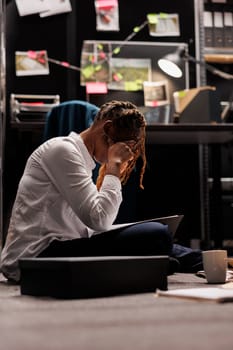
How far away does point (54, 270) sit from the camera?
1.42 meters

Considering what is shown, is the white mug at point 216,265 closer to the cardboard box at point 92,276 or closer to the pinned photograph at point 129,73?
the cardboard box at point 92,276

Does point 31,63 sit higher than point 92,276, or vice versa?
point 31,63

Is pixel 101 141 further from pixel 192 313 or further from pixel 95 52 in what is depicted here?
pixel 95 52

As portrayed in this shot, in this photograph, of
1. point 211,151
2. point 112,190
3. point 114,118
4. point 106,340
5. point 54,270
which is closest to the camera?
point 106,340

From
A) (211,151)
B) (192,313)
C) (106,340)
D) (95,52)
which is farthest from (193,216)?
(106,340)

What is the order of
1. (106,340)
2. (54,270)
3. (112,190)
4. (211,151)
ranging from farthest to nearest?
(211,151) → (112,190) → (54,270) → (106,340)

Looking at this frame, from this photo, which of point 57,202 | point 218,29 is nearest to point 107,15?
point 218,29

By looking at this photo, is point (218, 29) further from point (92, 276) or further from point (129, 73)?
point (92, 276)

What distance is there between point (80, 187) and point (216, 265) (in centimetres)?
45

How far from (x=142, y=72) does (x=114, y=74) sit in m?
0.18

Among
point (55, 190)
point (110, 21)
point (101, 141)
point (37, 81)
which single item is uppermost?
point (110, 21)

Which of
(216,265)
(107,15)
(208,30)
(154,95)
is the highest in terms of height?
(107,15)

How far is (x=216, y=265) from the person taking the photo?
71.6 inches

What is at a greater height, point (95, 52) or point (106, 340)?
point (95, 52)
